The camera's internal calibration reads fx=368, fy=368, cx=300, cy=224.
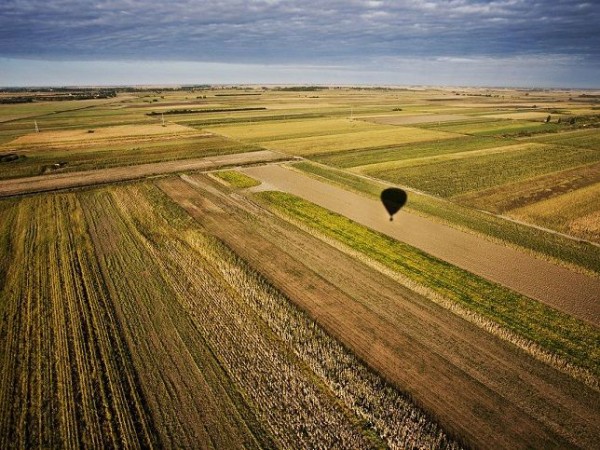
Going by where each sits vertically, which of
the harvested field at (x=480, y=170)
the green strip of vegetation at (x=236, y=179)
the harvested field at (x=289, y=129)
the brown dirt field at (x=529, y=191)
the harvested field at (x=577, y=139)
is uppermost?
the harvested field at (x=289, y=129)

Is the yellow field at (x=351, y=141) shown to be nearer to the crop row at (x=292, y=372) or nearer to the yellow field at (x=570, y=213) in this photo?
the yellow field at (x=570, y=213)

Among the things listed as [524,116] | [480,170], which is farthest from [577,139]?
[524,116]

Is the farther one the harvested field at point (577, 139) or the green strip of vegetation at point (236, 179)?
the harvested field at point (577, 139)

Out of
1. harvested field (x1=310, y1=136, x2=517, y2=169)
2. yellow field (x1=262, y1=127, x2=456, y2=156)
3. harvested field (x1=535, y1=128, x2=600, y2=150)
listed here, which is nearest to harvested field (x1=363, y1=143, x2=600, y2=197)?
harvested field (x1=310, y1=136, x2=517, y2=169)

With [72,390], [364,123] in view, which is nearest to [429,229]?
[72,390]

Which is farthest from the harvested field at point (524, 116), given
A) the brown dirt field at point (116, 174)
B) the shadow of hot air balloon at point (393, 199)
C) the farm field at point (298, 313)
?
the shadow of hot air balloon at point (393, 199)

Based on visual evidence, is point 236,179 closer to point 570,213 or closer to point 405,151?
point 405,151
